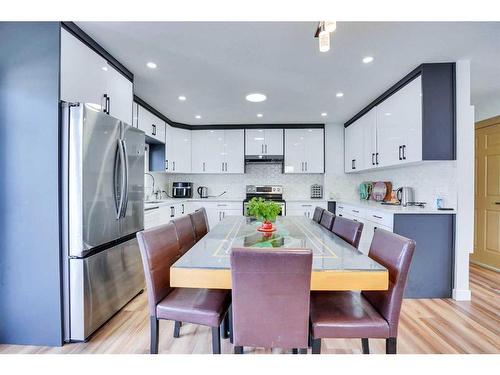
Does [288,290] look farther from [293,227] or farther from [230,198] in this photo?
[230,198]

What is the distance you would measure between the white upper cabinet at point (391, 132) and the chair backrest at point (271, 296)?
222 cm

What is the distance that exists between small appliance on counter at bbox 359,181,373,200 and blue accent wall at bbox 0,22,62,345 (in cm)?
430

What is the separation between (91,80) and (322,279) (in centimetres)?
231

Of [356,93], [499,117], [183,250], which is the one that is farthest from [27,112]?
[499,117]

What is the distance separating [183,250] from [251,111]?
2.86m

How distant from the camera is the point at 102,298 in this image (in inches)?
80.0

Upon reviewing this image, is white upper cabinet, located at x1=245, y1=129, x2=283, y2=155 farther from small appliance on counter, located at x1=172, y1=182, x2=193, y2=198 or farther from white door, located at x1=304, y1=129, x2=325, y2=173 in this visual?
small appliance on counter, located at x1=172, y1=182, x2=193, y2=198

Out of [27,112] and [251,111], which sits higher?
[251,111]

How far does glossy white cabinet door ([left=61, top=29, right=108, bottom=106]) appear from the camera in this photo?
188 cm

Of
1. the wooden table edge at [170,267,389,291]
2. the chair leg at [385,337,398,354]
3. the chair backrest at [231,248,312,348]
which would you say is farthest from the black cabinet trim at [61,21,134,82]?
the chair leg at [385,337,398,354]

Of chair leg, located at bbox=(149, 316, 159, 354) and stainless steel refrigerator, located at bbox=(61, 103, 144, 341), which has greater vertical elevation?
stainless steel refrigerator, located at bbox=(61, 103, 144, 341)

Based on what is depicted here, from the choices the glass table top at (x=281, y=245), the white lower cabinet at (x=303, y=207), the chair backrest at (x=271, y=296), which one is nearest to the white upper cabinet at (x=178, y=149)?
the white lower cabinet at (x=303, y=207)

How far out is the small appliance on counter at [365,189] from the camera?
4.51 m

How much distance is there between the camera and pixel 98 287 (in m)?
1.98
